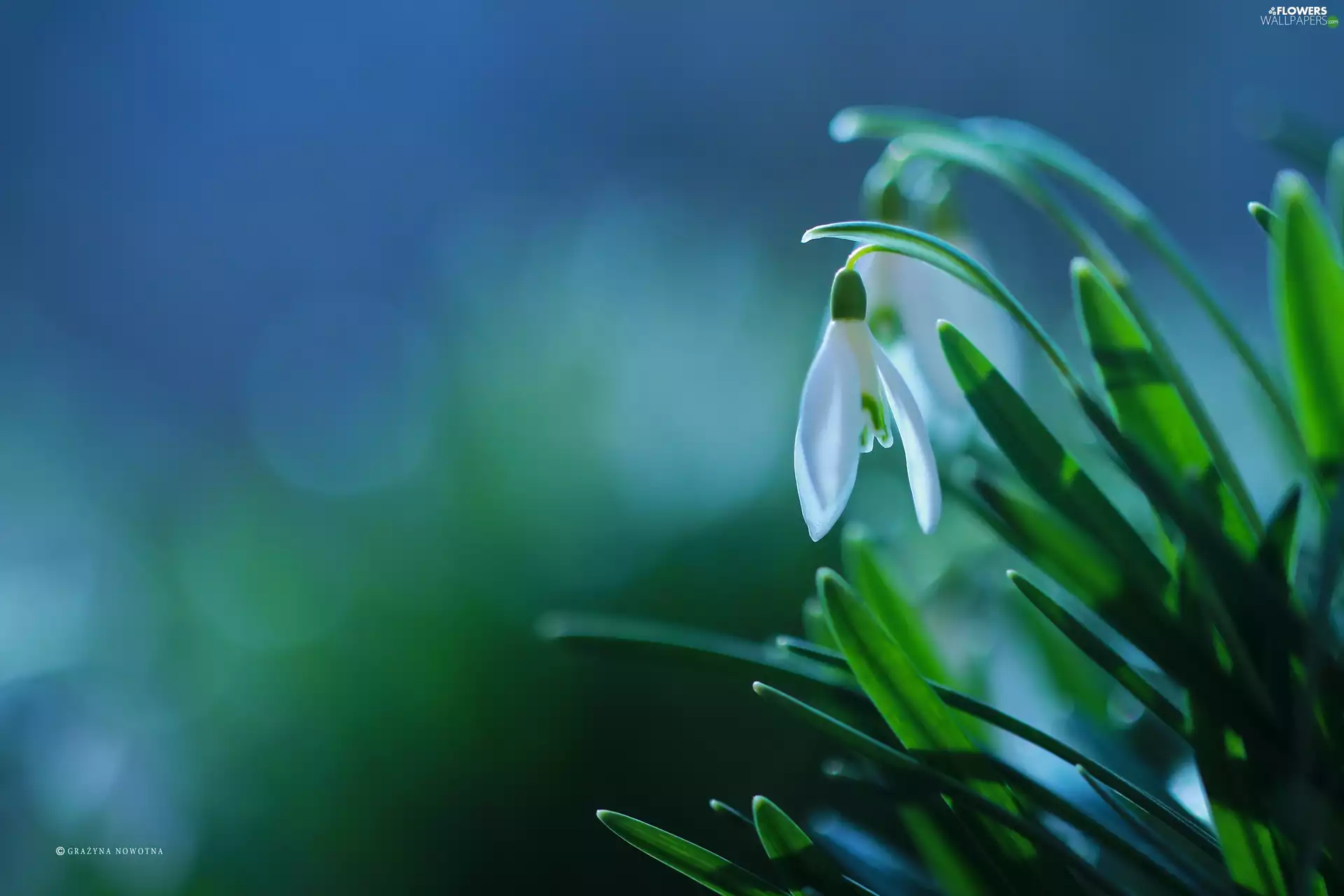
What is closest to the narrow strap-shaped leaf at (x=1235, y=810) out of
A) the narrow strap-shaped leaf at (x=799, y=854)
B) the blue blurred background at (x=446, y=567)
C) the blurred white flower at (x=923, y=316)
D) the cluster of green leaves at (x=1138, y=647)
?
the cluster of green leaves at (x=1138, y=647)

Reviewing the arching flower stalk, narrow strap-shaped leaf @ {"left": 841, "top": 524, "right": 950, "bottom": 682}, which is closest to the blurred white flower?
the arching flower stalk

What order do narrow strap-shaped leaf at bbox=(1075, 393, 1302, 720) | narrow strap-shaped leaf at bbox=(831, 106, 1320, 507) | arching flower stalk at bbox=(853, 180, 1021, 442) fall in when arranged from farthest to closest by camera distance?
1. arching flower stalk at bbox=(853, 180, 1021, 442)
2. narrow strap-shaped leaf at bbox=(831, 106, 1320, 507)
3. narrow strap-shaped leaf at bbox=(1075, 393, 1302, 720)

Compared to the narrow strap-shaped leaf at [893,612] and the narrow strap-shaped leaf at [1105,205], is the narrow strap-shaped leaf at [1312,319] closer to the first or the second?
the narrow strap-shaped leaf at [1105,205]

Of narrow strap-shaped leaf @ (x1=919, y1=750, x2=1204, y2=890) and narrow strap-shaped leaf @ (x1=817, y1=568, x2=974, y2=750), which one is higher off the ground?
narrow strap-shaped leaf @ (x1=817, y1=568, x2=974, y2=750)

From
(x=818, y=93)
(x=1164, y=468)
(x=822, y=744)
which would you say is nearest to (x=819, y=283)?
(x=822, y=744)

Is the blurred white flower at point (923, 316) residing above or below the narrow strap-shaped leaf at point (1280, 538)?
above

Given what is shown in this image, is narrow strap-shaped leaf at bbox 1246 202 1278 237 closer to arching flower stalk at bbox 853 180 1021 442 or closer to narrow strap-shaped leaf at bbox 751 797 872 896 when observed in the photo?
arching flower stalk at bbox 853 180 1021 442

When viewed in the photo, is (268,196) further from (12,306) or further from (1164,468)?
(1164,468)
